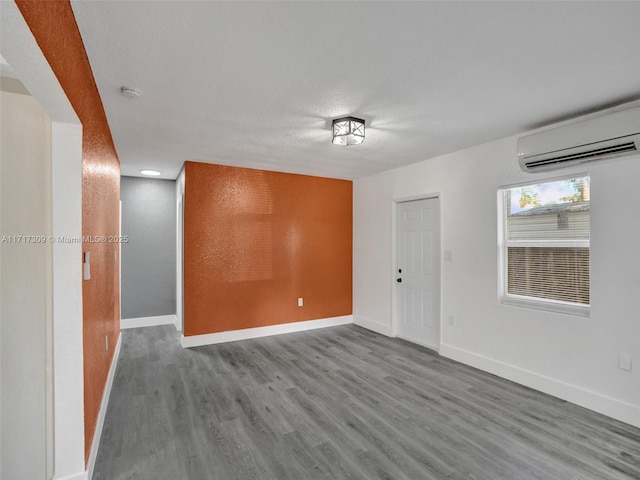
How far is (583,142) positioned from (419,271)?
2414 mm

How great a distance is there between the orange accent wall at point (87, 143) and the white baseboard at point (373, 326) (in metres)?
3.57

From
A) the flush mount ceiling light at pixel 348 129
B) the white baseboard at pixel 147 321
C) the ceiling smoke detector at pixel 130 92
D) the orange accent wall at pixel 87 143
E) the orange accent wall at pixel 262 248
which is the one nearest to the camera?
the orange accent wall at pixel 87 143

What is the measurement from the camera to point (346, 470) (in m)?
2.01

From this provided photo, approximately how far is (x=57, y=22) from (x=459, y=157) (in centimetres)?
372

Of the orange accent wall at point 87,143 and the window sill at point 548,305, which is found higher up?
the orange accent wall at point 87,143

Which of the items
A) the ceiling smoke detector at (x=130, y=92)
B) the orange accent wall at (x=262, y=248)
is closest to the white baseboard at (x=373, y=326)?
the orange accent wall at (x=262, y=248)

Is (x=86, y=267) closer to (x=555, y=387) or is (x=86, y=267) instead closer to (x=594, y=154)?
(x=594, y=154)

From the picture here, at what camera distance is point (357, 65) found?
2.00m

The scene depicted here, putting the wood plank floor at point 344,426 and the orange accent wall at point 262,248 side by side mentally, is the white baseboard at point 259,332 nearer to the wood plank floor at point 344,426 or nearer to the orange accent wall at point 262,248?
the orange accent wall at point 262,248

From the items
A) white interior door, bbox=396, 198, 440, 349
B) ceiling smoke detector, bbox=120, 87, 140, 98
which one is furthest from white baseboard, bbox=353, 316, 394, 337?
ceiling smoke detector, bbox=120, 87, 140, 98

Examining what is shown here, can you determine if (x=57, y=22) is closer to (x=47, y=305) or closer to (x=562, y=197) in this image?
(x=47, y=305)

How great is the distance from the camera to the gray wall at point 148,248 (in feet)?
17.5

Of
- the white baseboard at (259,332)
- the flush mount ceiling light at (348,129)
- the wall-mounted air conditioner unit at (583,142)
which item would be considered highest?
the flush mount ceiling light at (348,129)

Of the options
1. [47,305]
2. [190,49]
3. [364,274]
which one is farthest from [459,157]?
[47,305]
